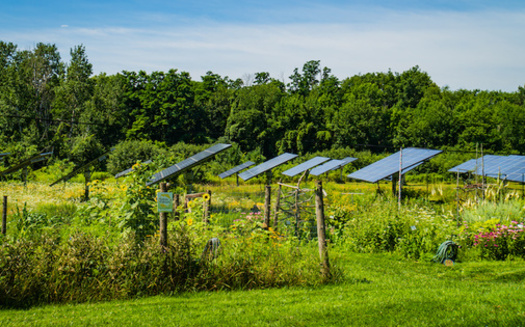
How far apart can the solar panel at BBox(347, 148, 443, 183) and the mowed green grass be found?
12504 millimetres

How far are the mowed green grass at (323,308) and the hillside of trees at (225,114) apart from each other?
40.0 m

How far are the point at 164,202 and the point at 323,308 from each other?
120 inches

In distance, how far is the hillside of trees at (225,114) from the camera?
158ft

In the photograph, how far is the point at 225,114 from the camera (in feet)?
196

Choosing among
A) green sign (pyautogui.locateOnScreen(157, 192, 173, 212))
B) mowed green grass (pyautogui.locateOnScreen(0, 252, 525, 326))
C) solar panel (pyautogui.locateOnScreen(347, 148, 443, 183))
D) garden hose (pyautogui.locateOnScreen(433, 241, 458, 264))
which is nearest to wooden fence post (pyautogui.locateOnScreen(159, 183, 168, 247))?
green sign (pyautogui.locateOnScreen(157, 192, 173, 212))

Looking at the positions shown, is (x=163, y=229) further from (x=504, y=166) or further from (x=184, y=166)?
(x=504, y=166)

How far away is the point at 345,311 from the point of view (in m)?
6.05

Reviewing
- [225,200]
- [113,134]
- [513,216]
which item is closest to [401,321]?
[513,216]

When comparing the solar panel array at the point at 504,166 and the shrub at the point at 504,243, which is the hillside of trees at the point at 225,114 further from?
the shrub at the point at 504,243

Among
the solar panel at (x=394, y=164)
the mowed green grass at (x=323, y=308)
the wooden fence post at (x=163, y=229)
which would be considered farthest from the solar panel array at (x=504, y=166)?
the wooden fence post at (x=163, y=229)

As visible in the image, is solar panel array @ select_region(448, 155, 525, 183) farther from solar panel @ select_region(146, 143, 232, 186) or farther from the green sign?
the green sign

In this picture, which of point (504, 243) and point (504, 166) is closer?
point (504, 243)

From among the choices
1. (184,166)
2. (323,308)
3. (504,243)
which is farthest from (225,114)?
(323,308)

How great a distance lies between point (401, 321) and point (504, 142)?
53.0 m
